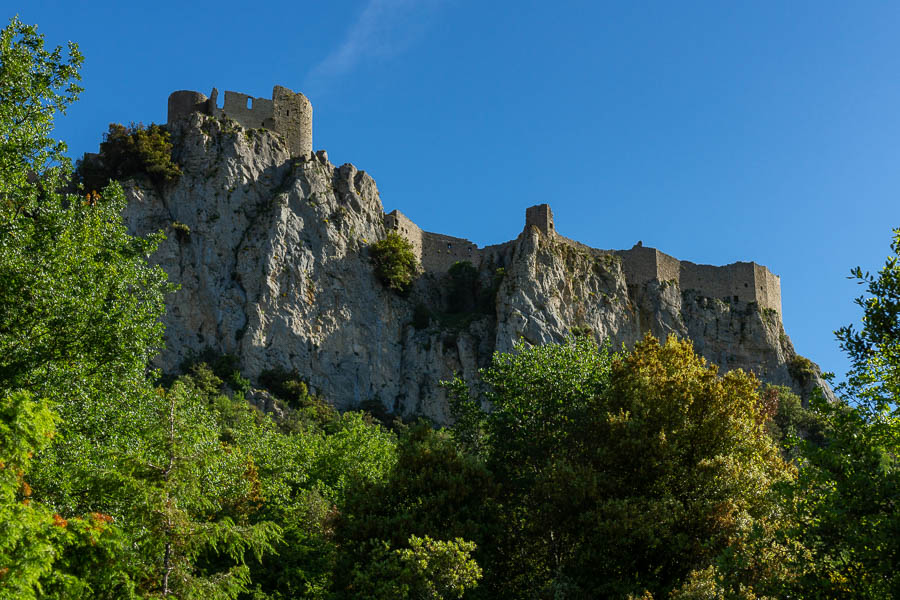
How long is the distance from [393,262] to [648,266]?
870 inches

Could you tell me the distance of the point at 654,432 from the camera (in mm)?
20141

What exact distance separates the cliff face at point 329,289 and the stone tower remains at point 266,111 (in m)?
1.76

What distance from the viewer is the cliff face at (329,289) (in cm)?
5253

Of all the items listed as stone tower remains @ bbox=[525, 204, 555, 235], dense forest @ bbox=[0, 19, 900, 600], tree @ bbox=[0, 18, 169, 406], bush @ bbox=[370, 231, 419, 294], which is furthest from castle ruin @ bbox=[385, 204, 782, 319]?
tree @ bbox=[0, 18, 169, 406]

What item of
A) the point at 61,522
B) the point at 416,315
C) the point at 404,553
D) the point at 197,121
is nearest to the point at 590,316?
the point at 416,315

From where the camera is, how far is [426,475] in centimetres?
2119

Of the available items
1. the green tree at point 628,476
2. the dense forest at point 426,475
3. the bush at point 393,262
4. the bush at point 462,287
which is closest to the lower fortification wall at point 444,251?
the bush at point 462,287

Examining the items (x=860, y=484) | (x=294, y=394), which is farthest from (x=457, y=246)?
(x=860, y=484)

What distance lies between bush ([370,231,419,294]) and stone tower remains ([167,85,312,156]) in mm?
9135

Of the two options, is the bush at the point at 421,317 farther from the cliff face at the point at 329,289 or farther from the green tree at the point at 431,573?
the green tree at the point at 431,573

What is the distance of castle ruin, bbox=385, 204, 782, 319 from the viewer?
65.1m

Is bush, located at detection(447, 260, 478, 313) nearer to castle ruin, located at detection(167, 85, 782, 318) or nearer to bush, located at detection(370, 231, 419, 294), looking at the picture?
castle ruin, located at detection(167, 85, 782, 318)

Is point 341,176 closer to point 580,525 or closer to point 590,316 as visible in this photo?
point 590,316

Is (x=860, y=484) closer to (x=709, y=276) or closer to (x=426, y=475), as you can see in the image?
(x=426, y=475)
